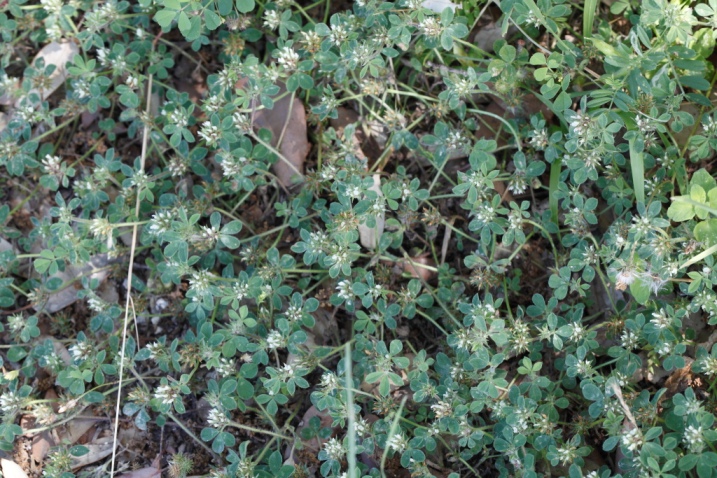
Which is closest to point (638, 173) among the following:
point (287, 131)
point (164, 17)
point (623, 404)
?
point (623, 404)

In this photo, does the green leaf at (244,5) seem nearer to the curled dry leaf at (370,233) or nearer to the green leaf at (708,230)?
the curled dry leaf at (370,233)

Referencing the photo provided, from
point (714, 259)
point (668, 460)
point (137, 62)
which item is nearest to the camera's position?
point (668, 460)

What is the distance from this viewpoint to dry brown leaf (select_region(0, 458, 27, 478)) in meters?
3.67

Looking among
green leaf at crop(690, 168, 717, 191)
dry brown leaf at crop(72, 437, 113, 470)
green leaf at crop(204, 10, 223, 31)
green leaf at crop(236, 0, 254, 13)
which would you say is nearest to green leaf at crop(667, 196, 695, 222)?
green leaf at crop(690, 168, 717, 191)

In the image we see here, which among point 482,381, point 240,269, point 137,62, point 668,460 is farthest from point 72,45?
point 668,460

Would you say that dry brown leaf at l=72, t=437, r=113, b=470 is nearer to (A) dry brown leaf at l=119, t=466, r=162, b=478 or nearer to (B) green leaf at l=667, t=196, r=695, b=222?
(A) dry brown leaf at l=119, t=466, r=162, b=478

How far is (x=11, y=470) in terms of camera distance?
12.0ft

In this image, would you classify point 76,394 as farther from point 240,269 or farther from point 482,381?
point 482,381

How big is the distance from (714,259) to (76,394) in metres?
3.39

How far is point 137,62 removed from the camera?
3.95 metres

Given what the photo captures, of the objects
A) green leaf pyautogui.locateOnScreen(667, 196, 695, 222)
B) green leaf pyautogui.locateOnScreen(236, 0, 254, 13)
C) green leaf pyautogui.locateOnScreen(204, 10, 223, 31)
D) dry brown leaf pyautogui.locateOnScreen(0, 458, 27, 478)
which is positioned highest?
green leaf pyautogui.locateOnScreen(236, 0, 254, 13)

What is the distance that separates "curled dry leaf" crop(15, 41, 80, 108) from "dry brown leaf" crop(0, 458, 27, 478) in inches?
87.6

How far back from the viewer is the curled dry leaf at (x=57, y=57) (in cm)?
419

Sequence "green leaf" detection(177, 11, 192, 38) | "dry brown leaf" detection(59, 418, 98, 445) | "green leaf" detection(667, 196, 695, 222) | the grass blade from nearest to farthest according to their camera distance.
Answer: "green leaf" detection(667, 196, 695, 222) < the grass blade < "green leaf" detection(177, 11, 192, 38) < "dry brown leaf" detection(59, 418, 98, 445)
